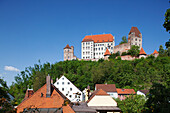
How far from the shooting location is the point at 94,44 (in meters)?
101

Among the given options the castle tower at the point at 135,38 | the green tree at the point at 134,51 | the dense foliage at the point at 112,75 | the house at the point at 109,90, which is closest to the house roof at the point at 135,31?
the castle tower at the point at 135,38

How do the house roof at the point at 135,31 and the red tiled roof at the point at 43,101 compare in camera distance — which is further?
the house roof at the point at 135,31

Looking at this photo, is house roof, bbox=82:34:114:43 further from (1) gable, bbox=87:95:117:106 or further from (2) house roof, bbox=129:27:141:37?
(1) gable, bbox=87:95:117:106

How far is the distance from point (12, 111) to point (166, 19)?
575 cm

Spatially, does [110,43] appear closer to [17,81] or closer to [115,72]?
[115,72]

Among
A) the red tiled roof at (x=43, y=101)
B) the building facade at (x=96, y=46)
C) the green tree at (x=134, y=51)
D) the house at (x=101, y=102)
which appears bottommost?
the house at (x=101, y=102)

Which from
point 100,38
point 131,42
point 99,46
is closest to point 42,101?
point 131,42

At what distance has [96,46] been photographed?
99750mm

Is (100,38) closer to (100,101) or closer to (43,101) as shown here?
(100,101)

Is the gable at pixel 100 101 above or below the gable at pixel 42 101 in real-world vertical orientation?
below

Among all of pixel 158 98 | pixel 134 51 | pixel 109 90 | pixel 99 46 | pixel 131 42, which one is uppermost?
pixel 99 46

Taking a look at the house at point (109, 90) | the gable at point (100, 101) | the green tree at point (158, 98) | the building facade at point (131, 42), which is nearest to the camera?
the green tree at point (158, 98)

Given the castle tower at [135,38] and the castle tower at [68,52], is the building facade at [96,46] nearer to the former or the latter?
the castle tower at [68,52]

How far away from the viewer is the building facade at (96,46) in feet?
317
